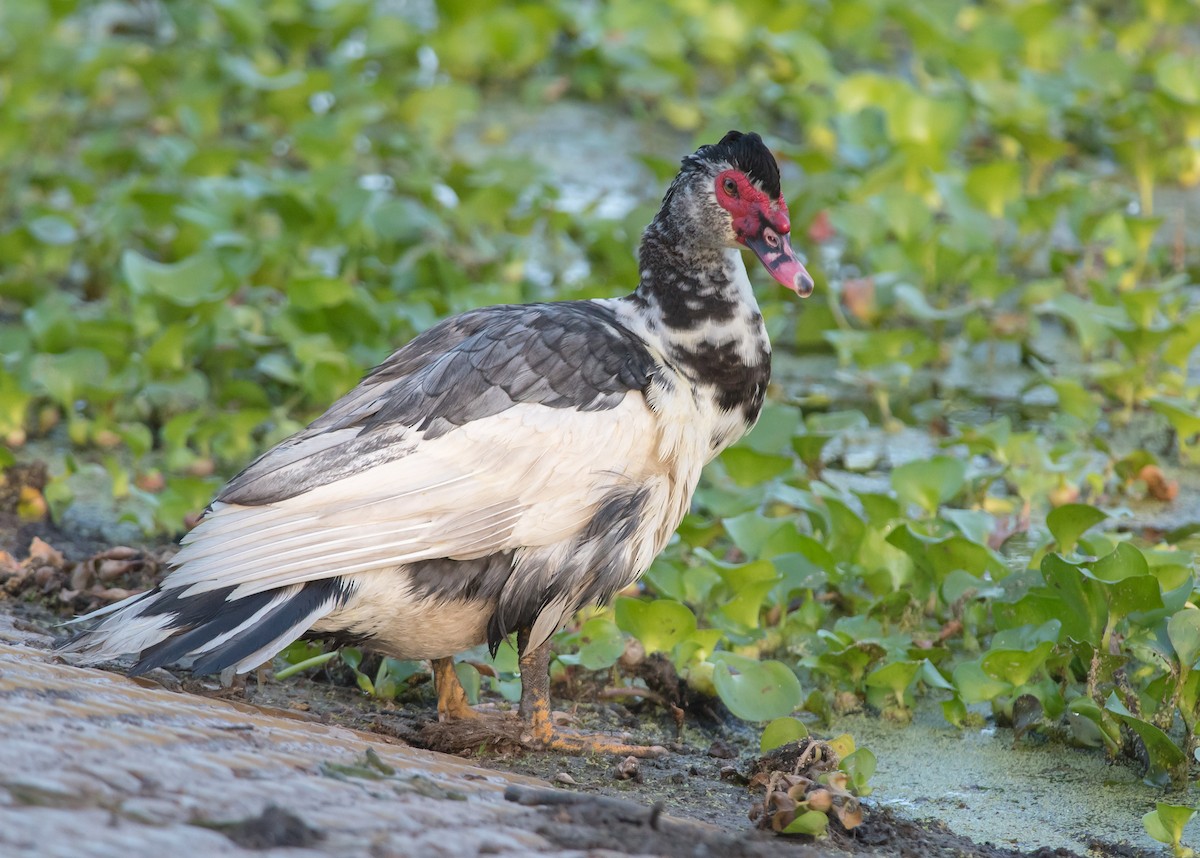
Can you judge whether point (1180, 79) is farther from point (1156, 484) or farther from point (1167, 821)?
point (1167, 821)

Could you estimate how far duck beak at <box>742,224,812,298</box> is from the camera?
429 cm

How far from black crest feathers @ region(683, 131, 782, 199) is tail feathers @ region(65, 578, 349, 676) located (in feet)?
5.15

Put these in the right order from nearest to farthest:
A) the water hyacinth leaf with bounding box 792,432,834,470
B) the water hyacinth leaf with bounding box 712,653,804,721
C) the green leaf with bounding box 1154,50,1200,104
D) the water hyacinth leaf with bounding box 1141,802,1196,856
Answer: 1. the water hyacinth leaf with bounding box 1141,802,1196,856
2. the water hyacinth leaf with bounding box 712,653,804,721
3. the water hyacinth leaf with bounding box 792,432,834,470
4. the green leaf with bounding box 1154,50,1200,104

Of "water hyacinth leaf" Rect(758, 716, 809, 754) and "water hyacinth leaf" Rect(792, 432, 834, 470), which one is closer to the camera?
"water hyacinth leaf" Rect(758, 716, 809, 754)

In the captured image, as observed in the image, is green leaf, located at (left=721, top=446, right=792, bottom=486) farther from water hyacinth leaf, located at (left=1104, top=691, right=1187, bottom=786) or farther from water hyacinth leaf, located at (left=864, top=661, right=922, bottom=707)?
water hyacinth leaf, located at (left=1104, top=691, right=1187, bottom=786)

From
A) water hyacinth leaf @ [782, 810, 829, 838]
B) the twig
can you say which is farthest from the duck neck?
water hyacinth leaf @ [782, 810, 829, 838]

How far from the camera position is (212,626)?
3588 mm

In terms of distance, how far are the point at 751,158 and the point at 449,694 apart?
5.38 feet

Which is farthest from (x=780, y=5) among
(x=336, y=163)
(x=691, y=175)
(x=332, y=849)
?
(x=332, y=849)

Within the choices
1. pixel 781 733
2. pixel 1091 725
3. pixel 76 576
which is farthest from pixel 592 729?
pixel 76 576

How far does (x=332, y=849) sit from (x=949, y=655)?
2240 mm

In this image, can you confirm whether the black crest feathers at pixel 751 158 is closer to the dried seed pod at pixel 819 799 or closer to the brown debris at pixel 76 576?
the dried seed pod at pixel 819 799

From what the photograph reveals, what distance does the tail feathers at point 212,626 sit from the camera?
11.5ft

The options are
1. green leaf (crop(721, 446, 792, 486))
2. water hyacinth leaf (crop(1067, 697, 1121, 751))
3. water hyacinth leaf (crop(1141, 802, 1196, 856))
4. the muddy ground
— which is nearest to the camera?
the muddy ground
